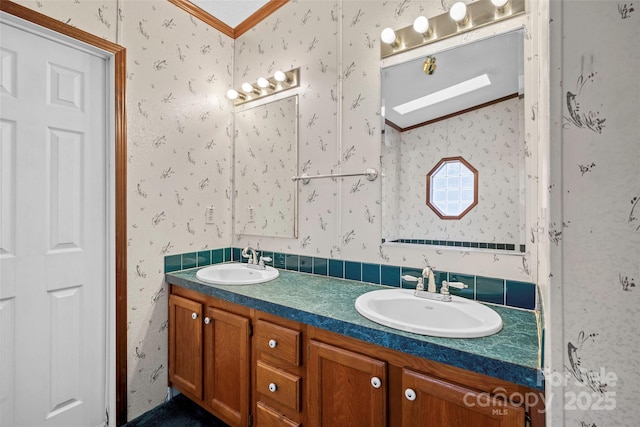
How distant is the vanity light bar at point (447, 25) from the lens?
122 cm

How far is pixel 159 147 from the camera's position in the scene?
5.93 feet

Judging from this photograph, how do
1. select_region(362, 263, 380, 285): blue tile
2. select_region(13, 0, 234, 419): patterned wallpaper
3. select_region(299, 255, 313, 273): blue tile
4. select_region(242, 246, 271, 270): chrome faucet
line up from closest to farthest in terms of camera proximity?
select_region(362, 263, 380, 285): blue tile, select_region(13, 0, 234, 419): patterned wallpaper, select_region(299, 255, 313, 273): blue tile, select_region(242, 246, 271, 270): chrome faucet

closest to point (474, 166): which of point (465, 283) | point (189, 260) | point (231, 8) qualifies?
point (465, 283)

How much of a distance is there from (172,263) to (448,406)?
5.58 feet

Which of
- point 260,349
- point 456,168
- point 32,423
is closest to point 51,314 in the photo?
point 32,423

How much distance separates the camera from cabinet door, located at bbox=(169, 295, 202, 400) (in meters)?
1.64

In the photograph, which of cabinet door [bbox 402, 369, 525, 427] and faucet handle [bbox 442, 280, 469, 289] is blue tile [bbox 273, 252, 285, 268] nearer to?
faucet handle [bbox 442, 280, 469, 289]

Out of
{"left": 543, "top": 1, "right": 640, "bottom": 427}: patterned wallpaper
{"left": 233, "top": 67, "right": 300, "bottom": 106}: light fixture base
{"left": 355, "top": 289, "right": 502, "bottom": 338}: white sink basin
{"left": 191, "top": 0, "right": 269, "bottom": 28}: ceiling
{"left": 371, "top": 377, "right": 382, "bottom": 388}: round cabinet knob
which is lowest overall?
{"left": 371, "top": 377, "right": 382, "bottom": 388}: round cabinet knob

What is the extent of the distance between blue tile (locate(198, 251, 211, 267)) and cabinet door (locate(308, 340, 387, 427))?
1204 mm

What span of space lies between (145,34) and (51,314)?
1.64 m

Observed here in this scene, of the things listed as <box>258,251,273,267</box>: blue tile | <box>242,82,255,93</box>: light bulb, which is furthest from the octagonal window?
<box>242,82,255,93</box>: light bulb

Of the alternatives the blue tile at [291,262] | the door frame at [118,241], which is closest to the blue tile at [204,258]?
the door frame at [118,241]

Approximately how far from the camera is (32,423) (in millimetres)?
1390

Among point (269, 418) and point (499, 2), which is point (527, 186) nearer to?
point (499, 2)
